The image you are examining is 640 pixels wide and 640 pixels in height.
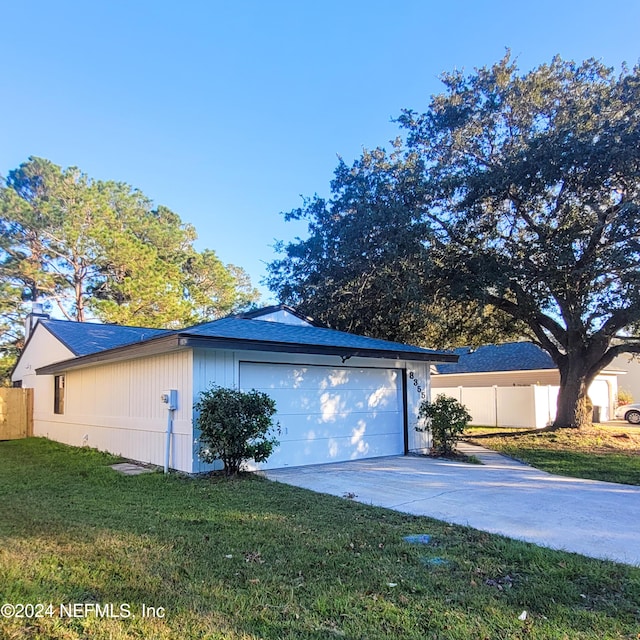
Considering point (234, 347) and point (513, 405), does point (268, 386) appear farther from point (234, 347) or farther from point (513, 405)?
point (513, 405)

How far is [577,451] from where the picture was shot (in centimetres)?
1133

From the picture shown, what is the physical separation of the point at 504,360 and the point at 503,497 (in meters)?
17.3

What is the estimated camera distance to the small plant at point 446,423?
10508 millimetres

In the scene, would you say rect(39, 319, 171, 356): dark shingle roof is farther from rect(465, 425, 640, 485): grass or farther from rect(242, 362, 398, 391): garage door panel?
rect(465, 425, 640, 485): grass

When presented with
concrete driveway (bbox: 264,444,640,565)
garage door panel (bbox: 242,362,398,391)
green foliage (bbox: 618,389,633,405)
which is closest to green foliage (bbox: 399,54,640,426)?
garage door panel (bbox: 242,362,398,391)

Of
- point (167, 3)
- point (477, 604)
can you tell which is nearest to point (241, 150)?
point (167, 3)

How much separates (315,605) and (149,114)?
46.3ft

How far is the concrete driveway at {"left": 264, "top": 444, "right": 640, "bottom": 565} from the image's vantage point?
186 inches

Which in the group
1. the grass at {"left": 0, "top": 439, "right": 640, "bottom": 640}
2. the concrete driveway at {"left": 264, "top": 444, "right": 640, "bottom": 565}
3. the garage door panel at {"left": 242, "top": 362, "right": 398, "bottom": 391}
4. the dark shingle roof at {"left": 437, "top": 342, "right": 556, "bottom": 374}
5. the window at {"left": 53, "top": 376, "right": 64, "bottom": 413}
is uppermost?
the dark shingle roof at {"left": 437, "top": 342, "right": 556, "bottom": 374}

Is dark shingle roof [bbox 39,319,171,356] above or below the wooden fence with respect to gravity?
above

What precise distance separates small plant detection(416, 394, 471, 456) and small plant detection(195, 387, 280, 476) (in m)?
4.25

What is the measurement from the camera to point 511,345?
24.8 meters

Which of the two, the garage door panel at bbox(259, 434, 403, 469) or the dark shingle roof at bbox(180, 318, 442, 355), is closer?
Answer: the dark shingle roof at bbox(180, 318, 442, 355)

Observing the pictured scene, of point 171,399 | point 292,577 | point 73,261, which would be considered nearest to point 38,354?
point 73,261
